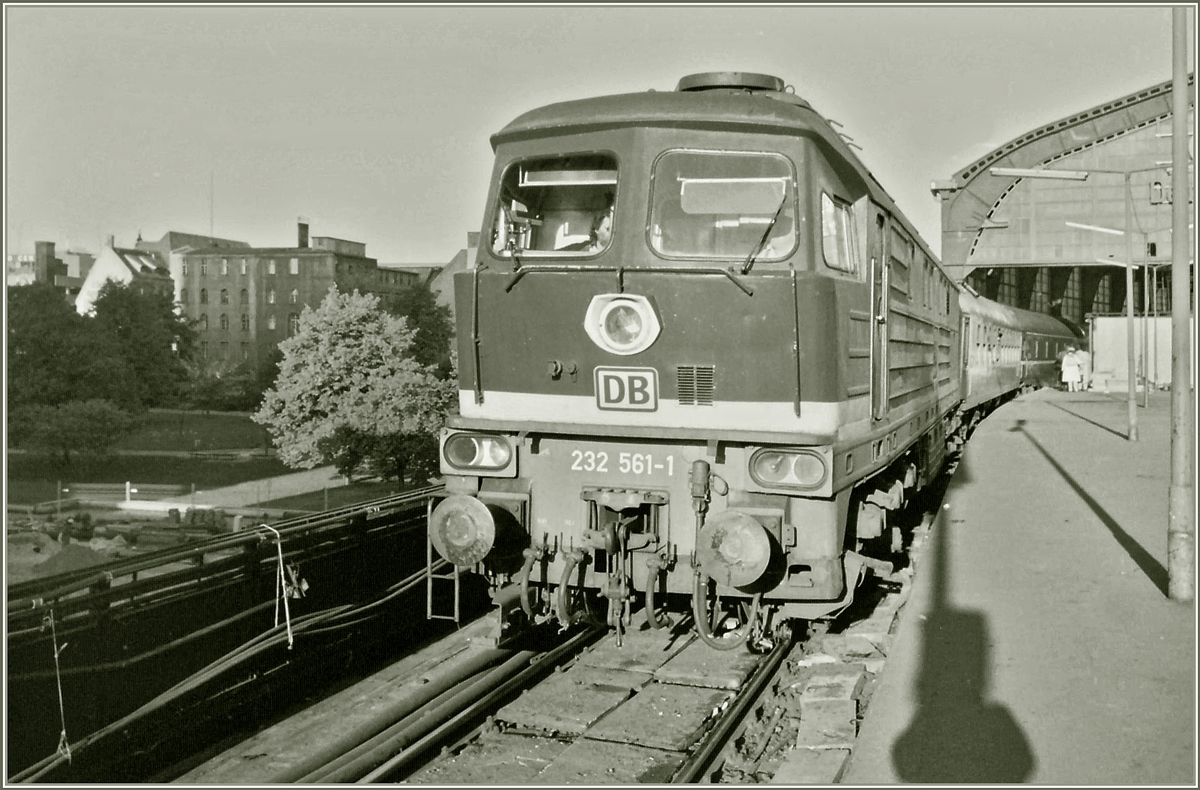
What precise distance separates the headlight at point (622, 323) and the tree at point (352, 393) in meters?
24.5

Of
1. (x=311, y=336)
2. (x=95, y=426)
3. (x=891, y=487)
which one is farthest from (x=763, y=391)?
(x=95, y=426)

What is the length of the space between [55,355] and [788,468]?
35394mm

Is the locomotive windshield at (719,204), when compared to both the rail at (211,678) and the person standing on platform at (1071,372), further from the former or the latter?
the person standing on platform at (1071,372)

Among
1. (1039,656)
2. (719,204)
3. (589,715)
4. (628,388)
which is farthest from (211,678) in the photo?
(1039,656)

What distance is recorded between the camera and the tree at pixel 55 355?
34.8 metres

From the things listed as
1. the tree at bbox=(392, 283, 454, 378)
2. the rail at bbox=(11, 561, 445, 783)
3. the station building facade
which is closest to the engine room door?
the rail at bbox=(11, 561, 445, 783)

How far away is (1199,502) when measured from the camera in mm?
7383

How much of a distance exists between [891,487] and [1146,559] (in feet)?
8.36

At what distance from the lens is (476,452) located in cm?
691

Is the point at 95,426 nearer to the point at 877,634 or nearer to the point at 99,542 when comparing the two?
→ the point at 99,542

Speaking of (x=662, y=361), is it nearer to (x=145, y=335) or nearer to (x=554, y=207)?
(x=554, y=207)

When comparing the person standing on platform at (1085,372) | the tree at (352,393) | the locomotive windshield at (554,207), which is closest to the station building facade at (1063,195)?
the person standing on platform at (1085,372)

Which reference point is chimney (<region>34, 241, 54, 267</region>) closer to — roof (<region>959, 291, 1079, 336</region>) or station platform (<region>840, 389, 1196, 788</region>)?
roof (<region>959, 291, 1079, 336</region>)

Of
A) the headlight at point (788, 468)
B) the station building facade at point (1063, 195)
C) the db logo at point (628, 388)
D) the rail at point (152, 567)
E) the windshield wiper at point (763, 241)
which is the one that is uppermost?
the station building facade at point (1063, 195)
